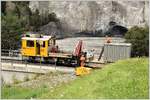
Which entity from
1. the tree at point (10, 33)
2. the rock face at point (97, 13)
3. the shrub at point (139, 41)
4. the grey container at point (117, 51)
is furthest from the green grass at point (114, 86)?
the rock face at point (97, 13)

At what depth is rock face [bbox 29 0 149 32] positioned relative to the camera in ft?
172

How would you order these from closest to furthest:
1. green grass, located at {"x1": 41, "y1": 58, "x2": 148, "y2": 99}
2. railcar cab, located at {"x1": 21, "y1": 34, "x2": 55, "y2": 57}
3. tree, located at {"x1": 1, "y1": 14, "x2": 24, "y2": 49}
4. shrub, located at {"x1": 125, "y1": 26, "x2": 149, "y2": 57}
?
green grass, located at {"x1": 41, "y1": 58, "x2": 148, "y2": 99}, railcar cab, located at {"x1": 21, "y1": 34, "x2": 55, "y2": 57}, shrub, located at {"x1": 125, "y1": 26, "x2": 149, "y2": 57}, tree, located at {"x1": 1, "y1": 14, "x2": 24, "y2": 49}

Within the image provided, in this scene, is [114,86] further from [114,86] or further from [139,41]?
[139,41]

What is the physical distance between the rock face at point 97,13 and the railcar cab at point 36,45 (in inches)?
921

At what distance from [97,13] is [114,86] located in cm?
4378

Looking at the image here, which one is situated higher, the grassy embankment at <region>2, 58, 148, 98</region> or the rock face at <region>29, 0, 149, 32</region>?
the rock face at <region>29, 0, 149, 32</region>

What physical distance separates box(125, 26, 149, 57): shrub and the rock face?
1188 centimetres

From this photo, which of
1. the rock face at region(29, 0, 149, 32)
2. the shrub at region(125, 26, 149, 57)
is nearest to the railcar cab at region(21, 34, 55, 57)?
the shrub at region(125, 26, 149, 57)

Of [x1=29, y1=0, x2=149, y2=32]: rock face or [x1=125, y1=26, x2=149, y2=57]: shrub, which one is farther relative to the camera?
[x1=29, y1=0, x2=149, y2=32]: rock face

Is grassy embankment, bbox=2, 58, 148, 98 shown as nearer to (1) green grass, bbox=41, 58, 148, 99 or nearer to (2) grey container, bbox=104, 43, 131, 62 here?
(1) green grass, bbox=41, 58, 148, 99

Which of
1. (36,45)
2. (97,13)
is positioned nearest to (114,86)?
(36,45)

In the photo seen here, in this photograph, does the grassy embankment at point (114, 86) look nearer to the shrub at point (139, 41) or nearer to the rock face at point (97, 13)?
the shrub at point (139, 41)

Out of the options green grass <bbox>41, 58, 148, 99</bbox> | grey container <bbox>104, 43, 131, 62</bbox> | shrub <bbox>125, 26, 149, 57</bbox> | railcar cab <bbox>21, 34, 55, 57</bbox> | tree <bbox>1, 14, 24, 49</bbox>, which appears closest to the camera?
green grass <bbox>41, 58, 148, 99</bbox>

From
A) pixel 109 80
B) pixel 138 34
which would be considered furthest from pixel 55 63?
pixel 109 80
